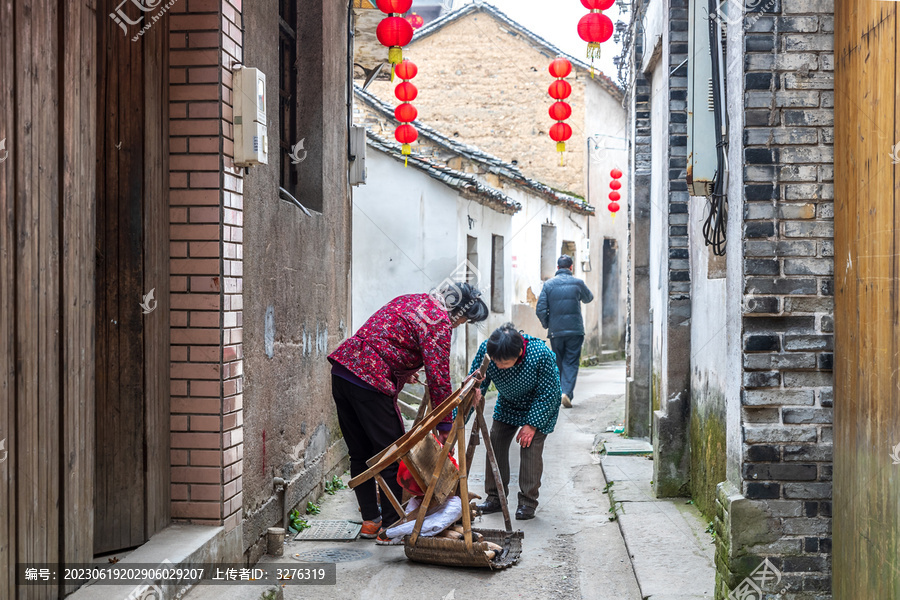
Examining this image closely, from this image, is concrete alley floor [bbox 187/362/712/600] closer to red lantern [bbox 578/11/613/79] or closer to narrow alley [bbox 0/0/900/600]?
narrow alley [bbox 0/0/900/600]

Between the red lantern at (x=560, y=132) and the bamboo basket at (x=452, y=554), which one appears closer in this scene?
the bamboo basket at (x=452, y=554)

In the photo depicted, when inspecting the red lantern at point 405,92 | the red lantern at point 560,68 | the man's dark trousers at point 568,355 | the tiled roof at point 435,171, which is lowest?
the man's dark trousers at point 568,355

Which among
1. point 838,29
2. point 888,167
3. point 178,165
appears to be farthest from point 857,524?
point 178,165

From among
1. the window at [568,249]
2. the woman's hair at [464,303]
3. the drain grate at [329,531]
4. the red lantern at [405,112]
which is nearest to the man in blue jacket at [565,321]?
the red lantern at [405,112]

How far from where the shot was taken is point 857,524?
10.4 feet

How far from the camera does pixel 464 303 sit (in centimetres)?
525

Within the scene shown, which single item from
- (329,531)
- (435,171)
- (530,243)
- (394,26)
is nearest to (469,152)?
(530,243)

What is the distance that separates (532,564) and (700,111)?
9.26 ft

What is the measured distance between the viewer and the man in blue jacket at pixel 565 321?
11.7 m

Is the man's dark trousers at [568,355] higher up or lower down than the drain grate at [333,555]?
higher up

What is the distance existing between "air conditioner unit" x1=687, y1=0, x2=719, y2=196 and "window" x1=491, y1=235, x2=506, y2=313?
36.2ft

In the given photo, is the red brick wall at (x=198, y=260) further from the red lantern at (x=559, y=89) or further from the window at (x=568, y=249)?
the window at (x=568, y=249)

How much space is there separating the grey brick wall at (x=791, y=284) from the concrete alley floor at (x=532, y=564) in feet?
2.77

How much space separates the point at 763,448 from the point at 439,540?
6.71 ft
